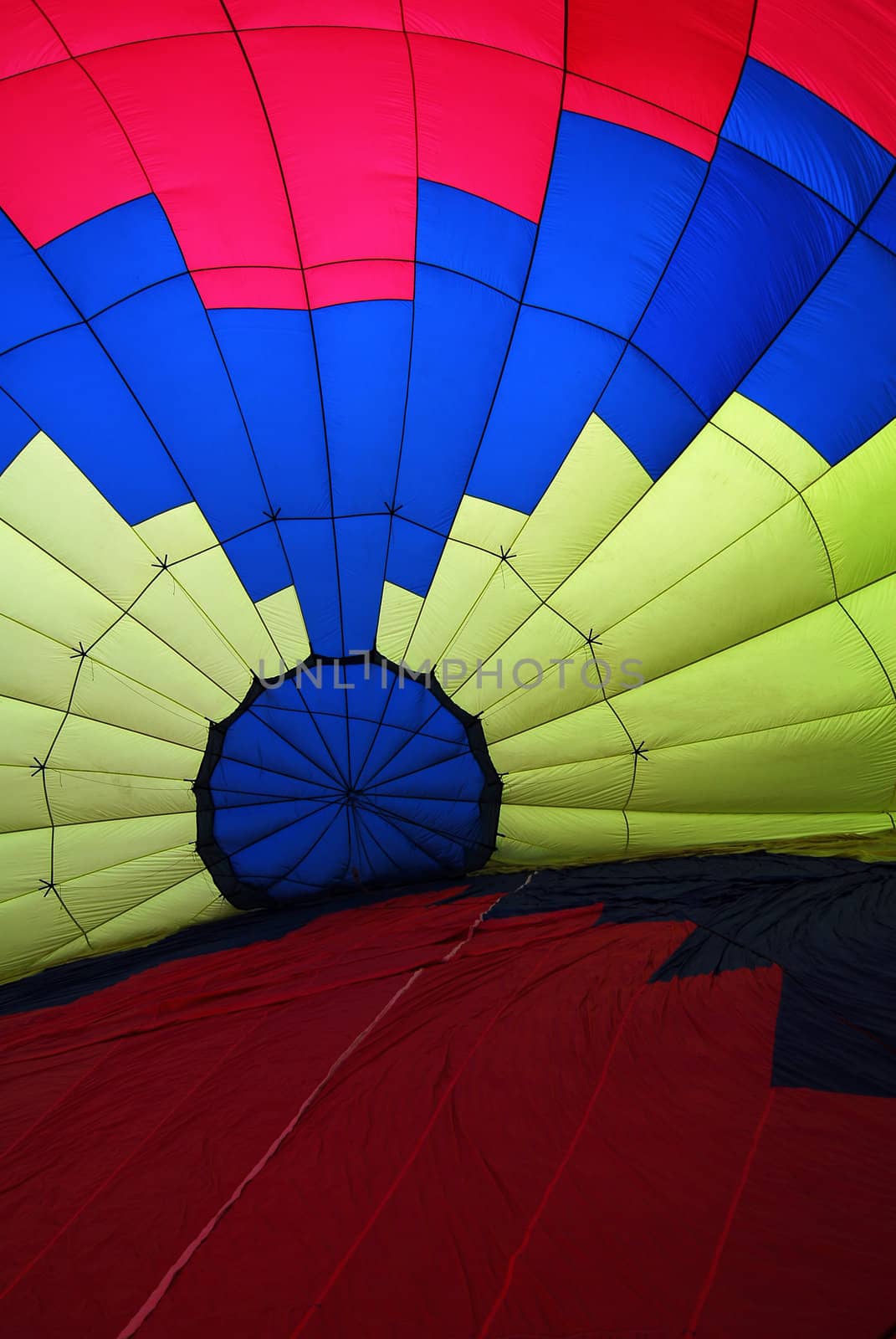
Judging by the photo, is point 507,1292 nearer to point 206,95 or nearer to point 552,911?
point 552,911

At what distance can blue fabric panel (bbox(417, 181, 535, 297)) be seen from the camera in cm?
314

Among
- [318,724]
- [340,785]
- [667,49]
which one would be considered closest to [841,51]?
[667,49]

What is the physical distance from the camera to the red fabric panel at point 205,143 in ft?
9.36

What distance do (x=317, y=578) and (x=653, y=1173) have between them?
7.51 ft

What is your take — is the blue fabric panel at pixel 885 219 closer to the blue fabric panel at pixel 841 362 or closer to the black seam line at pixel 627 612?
the blue fabric panel at pixel 841 362

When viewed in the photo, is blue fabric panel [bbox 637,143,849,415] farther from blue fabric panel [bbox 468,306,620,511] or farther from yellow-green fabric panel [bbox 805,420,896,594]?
yellow-green fabric panel [bbox 805,420,896,594]

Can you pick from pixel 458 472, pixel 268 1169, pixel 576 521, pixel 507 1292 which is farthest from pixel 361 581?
pixel 507 1292

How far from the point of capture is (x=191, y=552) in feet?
11.8

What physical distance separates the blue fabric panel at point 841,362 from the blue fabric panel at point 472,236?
88cm

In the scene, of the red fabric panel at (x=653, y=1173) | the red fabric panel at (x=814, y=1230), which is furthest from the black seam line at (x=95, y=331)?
the red fabric panel at (x=814, y=1230)

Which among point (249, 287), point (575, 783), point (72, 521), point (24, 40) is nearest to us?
point (24, 40)

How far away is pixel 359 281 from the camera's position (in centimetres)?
324

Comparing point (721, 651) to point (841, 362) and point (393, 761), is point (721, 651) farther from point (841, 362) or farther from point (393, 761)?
point (393, 761)

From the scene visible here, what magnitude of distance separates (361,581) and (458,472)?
54cm
